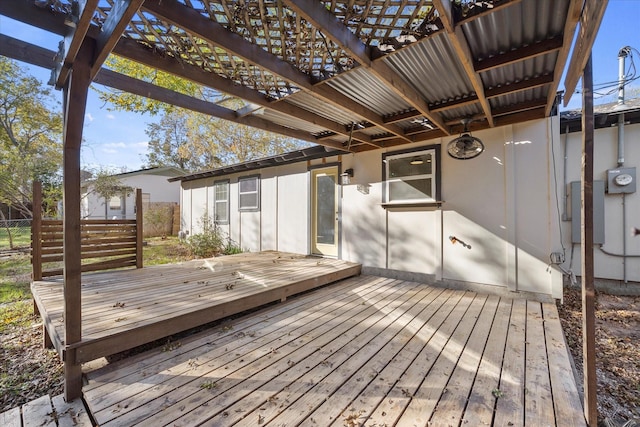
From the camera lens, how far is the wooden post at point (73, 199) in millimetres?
1841

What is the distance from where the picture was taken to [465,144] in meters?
3.96

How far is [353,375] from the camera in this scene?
2.07 m

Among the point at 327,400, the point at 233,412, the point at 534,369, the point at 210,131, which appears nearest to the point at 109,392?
the point at 233,412

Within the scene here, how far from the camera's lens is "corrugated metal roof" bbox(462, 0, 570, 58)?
1.86 meters

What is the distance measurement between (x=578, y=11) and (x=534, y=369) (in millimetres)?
2545

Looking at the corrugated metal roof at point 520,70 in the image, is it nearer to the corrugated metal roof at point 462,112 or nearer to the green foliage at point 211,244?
the corrugated metal roof at point 462,112

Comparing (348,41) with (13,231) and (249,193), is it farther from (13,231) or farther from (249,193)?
(13,231)

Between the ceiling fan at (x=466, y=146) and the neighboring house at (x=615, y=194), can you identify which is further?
the neighboring house at (x=615, y=194)

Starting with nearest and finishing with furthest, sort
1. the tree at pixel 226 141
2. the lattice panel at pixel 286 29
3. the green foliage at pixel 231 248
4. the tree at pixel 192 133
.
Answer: the lattice panel at pixel 286 29 < the tree at pixel 192 133 < the green foliage at pixel 231 248 < the tree at pixel 226 141

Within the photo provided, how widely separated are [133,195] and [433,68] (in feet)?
51.1

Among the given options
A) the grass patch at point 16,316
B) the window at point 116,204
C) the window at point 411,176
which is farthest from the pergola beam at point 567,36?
the window at point 116,204

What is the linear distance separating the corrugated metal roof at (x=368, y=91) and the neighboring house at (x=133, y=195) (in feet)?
41.3

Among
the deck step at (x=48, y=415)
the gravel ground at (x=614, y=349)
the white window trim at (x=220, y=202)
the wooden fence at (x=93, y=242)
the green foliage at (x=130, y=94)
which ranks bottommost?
the gravel ground at (x=614, y=349)

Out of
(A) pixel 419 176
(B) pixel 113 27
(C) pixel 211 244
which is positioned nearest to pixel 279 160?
(A) pixel 419 176
